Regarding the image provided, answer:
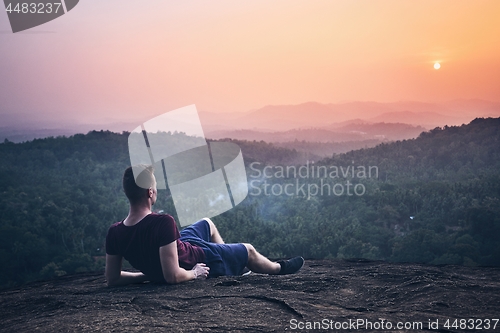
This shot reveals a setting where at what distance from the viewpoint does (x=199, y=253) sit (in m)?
4.62

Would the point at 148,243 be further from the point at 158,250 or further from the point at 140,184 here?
the point at 140,184

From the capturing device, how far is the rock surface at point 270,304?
10.4 ft

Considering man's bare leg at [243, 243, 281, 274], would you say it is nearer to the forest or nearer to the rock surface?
the rock surface

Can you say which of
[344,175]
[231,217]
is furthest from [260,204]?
[344,175]

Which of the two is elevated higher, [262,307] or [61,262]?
[262,307]

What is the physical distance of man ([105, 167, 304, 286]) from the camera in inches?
165

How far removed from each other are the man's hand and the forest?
6524mm

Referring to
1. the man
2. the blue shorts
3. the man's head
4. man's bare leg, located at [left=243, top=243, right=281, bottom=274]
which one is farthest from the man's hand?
the man's head

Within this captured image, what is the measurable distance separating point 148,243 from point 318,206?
1049 centimetres

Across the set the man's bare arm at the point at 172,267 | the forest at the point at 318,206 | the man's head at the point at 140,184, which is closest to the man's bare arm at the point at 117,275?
the man's bare arm at the point at 172,267

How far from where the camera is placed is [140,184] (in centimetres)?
418

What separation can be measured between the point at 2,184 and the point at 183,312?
15.9 meters

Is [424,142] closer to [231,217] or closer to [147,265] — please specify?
[231,217]

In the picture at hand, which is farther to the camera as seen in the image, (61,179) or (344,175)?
(61,179)
